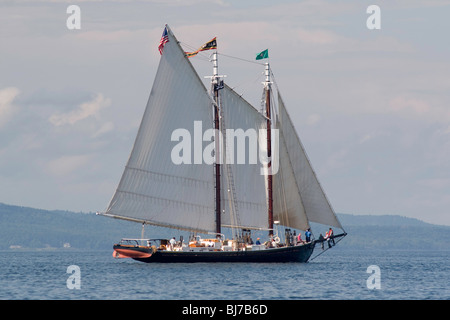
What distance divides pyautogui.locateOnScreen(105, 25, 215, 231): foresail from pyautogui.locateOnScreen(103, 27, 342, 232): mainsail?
89 millimetres

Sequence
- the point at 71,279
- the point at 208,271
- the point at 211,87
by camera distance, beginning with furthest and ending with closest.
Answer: the point at 211,87, the point at 208,271, the point at 71,279

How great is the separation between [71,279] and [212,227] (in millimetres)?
18327

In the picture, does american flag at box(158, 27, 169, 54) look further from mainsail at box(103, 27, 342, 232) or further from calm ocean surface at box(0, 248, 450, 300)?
calm ocean surface at box(0, 248, 450, 300)

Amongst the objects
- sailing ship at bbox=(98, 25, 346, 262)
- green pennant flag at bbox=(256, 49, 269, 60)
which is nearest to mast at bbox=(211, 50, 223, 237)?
sailing ship at bbox=(98, 25, 346, 262)

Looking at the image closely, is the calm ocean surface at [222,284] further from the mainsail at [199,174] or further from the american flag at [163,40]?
the american flag at [163,40]

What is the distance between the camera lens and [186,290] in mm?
66875

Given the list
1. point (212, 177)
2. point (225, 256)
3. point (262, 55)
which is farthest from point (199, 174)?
point (262, 55)

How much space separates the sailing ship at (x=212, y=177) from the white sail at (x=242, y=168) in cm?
9

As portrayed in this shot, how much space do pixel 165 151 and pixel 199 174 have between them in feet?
14.9

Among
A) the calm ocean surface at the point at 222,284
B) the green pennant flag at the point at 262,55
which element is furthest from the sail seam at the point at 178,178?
the green pennant flag at the point at 262,55

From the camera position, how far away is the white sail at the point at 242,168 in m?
90.2
